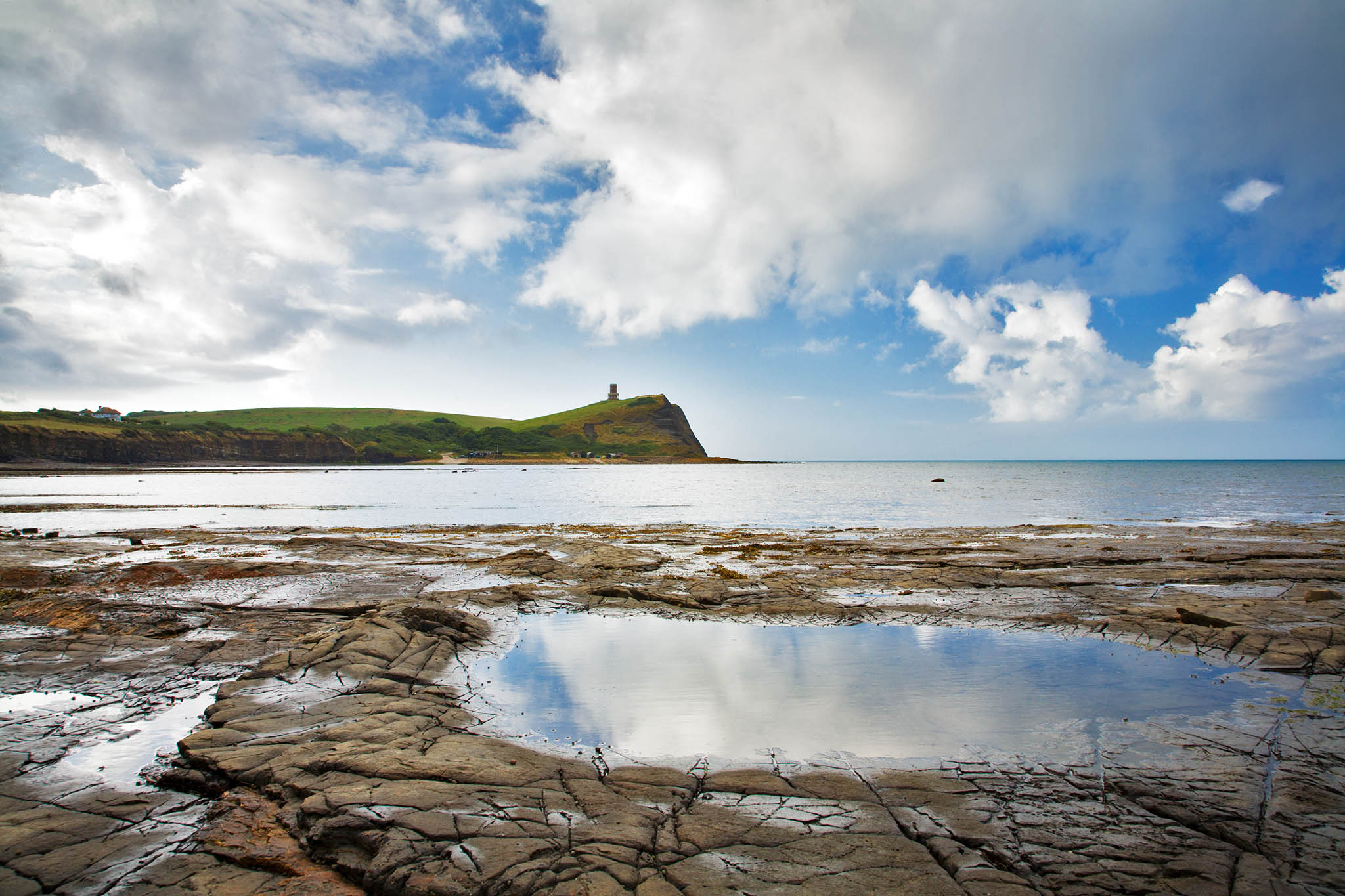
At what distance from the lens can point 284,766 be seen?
24.9 ft

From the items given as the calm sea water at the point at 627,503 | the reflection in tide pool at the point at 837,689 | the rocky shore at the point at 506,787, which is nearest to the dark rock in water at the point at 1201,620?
the rocky shore at the point at 506,787

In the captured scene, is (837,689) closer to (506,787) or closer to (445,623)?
(506,787)

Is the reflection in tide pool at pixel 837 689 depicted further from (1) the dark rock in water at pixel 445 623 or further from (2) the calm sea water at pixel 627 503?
(2) the calm sea water at pixel 627 503

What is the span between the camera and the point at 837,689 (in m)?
11.1

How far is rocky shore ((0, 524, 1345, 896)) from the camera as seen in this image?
18.7 ft

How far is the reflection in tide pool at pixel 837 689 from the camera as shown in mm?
9008

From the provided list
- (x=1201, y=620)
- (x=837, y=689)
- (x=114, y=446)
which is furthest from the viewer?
(x=114, y=446)

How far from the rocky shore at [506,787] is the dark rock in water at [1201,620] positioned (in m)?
0.05

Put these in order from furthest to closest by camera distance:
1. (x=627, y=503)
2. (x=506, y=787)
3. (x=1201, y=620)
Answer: (x=627, y=503), (x=1201, y=620), (x=506, y=787)

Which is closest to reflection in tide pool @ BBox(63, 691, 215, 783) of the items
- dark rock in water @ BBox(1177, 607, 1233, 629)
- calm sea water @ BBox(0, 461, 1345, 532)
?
dark rock in water @ BBox(1177, 607, 1233, 629)

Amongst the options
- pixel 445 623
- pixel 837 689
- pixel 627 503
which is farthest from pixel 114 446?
pixel 837 689

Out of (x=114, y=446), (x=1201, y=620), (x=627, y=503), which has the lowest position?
(x=627, y=503)

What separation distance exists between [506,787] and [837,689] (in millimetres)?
6229

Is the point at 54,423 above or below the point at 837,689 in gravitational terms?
above
